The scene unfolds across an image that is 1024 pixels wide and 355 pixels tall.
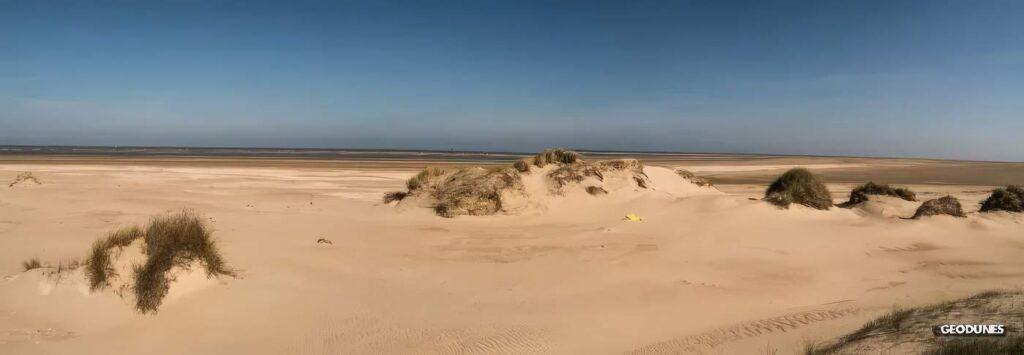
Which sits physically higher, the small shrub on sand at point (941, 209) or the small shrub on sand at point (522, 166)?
the small shrub on sand at point (522, 166)

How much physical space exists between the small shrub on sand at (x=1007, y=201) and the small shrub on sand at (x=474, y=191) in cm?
1026

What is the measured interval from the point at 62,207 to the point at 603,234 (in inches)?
431

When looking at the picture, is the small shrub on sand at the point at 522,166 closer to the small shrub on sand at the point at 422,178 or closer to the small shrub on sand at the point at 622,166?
the small shrub on sand at the point at 622,166

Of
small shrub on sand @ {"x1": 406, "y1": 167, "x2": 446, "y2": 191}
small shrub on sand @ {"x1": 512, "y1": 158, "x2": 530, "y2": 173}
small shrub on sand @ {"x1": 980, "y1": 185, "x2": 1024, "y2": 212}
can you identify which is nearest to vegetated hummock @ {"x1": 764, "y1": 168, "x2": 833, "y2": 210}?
small shrub on sand @ {"x1": 980, "y1": 185, "x2": 1024, "y2": 212}

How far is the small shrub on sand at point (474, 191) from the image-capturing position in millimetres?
11891

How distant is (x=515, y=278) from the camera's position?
6.96 meters

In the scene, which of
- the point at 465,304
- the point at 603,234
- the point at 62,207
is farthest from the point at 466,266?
the point at 62,207

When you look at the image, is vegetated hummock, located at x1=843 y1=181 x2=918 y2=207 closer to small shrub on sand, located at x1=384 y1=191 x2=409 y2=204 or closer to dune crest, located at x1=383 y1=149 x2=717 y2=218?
dune crest, located at x1=383 y1=149 x2=717 y2=218

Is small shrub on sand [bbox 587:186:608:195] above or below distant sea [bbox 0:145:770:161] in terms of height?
above

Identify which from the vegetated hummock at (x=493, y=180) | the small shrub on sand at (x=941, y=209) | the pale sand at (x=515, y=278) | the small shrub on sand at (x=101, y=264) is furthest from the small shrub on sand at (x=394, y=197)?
the small shrub on sand at (x=941, y=209)

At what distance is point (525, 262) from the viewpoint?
7.84 m

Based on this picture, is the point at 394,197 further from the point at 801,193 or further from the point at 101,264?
the point at 801,193

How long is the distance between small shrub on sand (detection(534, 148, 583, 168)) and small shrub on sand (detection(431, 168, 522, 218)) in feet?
4.51

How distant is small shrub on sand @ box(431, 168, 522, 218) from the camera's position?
11.9m
